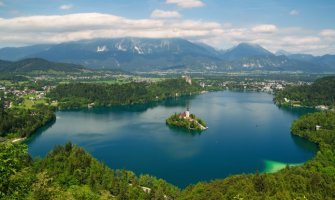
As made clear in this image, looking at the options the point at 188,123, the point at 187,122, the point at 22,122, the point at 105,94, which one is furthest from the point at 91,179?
the point at 105,94

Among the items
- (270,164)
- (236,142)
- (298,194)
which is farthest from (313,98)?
(298,194)

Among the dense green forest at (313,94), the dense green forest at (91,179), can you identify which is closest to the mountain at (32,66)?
the dense green forest at (313,94)

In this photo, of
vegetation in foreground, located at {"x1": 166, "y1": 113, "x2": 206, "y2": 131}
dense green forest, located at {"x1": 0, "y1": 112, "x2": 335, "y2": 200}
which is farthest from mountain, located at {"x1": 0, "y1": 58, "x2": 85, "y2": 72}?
dense green forest, located at {"x1": 0, "y1": 112, "x2": 335, "y2": 200}

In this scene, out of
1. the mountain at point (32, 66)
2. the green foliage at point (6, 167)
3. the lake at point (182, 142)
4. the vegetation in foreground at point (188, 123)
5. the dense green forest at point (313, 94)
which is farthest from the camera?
the mountain at point (32, 66)

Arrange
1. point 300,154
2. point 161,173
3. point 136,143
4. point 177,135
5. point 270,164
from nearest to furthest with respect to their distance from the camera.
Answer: point 161,173 < point 270,164 < point 300,154 < point 136,143 < point 177,135

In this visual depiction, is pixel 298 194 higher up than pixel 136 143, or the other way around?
pixel 298 194

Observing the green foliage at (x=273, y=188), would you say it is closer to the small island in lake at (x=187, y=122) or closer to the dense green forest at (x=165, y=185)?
the dense green forest at (x=165, y=185)

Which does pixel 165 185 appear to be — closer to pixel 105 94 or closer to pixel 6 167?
pixel 6 167

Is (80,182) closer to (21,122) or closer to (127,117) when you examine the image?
(21,122)
